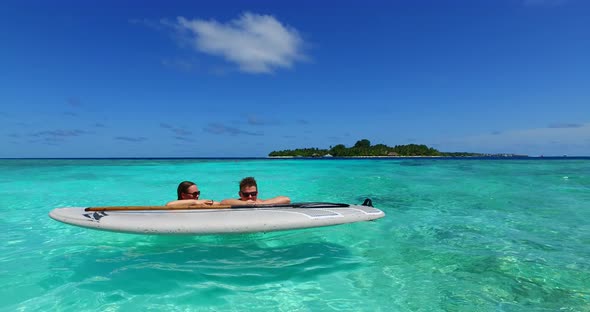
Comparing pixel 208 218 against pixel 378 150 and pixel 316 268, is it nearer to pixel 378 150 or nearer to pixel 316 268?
pixel 316 268

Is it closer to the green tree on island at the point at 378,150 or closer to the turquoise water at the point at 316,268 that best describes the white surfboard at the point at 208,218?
the turquoise water at the point at 316,268

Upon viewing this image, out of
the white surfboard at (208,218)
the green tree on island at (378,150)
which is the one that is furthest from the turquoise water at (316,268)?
the green tree on island at (378,150)

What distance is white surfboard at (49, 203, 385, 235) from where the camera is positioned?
440 centimetres

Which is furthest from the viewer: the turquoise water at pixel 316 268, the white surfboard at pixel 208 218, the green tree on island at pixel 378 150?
the green tree on island at pixel 378 150

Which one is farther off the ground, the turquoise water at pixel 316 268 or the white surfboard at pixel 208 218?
the white surfboard at pixel 208 218

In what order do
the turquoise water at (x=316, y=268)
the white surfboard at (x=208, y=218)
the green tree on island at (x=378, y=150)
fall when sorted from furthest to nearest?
the green tree on island at (x=378, y=150) → the white surfboard at (x=208, y=218) → the turquoise water at (x=316, y=268)

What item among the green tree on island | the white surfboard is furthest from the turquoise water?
the green tree on island

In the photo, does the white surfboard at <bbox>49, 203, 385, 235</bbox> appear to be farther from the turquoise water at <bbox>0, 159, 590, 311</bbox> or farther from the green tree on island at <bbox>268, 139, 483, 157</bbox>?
the green tree on island at <bbox>268, 139, 483, 157</bbox>

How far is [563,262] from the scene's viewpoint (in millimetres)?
5121

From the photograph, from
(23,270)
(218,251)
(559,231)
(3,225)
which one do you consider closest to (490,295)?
(218,251)

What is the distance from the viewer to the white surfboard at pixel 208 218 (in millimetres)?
4402

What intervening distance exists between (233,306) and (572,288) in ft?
14.1

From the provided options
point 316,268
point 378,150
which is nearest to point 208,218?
point 316,268

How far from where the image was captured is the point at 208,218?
455cm
